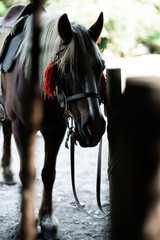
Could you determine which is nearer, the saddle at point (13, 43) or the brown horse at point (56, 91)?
the brown horse at point (56, 91)

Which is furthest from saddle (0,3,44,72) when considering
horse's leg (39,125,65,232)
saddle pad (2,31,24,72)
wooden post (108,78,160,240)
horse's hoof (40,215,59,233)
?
wooden post (108,78,160,240)

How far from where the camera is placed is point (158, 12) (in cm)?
771

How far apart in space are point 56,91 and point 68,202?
1.43m

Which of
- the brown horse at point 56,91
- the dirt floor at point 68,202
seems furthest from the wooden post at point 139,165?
the dirt floor at point 68,202

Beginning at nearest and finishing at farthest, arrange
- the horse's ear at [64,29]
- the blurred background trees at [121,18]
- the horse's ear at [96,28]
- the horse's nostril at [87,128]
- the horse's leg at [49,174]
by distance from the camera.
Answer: the horse's nostril at [87,128], the horse's ear at [64,29], the horse's ear at [96,28], the horse's leg at [49,174], the blurred background trees at [121,18]

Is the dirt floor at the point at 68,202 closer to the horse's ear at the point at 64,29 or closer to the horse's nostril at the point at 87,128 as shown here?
the horse's nostril at the point at 87,128

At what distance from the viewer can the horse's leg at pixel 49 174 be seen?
2.57 m

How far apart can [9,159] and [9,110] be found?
1273mm

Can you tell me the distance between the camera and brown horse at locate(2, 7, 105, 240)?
1806 mm

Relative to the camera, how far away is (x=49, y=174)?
2.69 metres

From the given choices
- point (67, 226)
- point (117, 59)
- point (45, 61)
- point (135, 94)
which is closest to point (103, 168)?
point (67, 226)

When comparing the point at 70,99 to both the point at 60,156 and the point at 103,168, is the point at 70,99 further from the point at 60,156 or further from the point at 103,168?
the point at 60,156

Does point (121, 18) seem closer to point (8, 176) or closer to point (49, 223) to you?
point (8, 176)

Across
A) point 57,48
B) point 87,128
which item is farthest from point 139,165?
point 57,48
